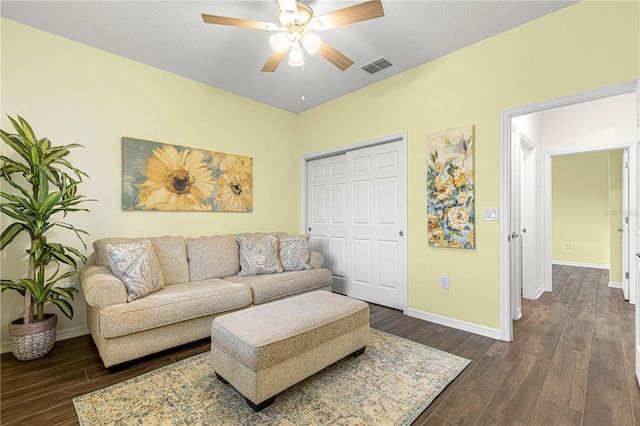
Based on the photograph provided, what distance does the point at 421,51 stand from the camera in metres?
2.84

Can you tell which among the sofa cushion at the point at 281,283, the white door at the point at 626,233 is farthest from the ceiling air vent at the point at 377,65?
the white door at the point at 626,233

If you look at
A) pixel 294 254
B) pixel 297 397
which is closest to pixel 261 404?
pixel 297 397

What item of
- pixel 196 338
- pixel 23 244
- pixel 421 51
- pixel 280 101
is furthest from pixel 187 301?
pixel 421 51

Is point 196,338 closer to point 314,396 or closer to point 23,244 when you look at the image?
point 314,396

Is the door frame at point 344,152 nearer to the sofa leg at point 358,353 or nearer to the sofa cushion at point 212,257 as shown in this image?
the sofa leg at point 358,353

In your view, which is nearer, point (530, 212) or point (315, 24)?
point (315, 24)

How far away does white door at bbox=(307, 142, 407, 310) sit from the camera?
3.42 m

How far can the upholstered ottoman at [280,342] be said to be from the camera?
1625mm

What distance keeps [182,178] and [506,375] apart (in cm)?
361

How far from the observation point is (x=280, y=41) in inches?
82.5

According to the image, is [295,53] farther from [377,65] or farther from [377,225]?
[377,225]

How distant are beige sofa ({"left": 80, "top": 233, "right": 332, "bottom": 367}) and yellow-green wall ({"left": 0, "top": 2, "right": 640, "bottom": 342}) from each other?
45 cm

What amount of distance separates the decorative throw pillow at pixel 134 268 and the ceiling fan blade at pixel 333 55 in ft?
7.42

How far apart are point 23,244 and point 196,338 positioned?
5.73 feet
